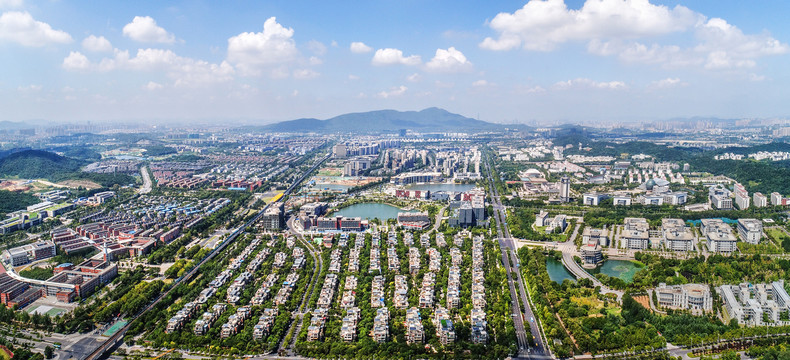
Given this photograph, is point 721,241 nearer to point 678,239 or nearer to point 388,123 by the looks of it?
point 678,239

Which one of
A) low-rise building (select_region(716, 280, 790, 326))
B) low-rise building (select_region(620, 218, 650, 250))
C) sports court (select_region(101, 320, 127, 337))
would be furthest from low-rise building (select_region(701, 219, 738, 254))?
sports court (select_region(101, 320, 127, 337))

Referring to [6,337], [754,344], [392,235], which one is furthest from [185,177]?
[754,344]

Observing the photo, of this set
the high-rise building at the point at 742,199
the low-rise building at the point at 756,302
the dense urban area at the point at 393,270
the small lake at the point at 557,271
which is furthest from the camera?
the high-rise building at the point at 742,199

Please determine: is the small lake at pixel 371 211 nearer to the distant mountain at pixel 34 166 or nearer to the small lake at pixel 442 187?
the small lake at pixel 442 187

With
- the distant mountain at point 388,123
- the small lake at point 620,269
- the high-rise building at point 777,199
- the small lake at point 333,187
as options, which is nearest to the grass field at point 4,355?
the small lake at point 620,269

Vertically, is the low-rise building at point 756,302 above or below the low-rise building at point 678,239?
below

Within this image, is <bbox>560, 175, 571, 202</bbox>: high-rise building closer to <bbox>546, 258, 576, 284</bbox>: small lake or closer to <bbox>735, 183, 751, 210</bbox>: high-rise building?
<bbox>735, 183, 751, 210</bbox>: high-rise building
